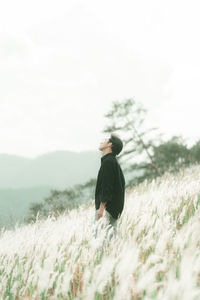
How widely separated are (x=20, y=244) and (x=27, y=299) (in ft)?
4.16

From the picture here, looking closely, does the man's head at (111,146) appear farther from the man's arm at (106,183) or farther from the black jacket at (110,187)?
the man's arm at (106,183)

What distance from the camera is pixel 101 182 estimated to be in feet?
12.8

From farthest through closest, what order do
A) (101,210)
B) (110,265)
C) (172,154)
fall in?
(172,154) < (101,210) < (110,265)

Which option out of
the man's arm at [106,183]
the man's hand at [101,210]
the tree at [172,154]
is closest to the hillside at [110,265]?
the man's hand at [101,210]

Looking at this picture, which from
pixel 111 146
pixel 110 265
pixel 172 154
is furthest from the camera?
pixel 172 154

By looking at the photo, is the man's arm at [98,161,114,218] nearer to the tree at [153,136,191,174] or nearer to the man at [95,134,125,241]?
the man at [95,134,125,241]

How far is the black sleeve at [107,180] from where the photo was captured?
3.73 m

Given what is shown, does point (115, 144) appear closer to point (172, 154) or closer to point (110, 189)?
point (110, 189)

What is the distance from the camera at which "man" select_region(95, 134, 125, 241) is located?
12.3ft

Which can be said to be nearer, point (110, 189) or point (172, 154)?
point (110, 189)

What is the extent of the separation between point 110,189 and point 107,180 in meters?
0.12

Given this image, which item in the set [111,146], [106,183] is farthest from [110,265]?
[111,146]

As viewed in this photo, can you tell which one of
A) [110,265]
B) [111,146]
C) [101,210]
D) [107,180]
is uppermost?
[111,146]

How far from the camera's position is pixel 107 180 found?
12.5 ft
